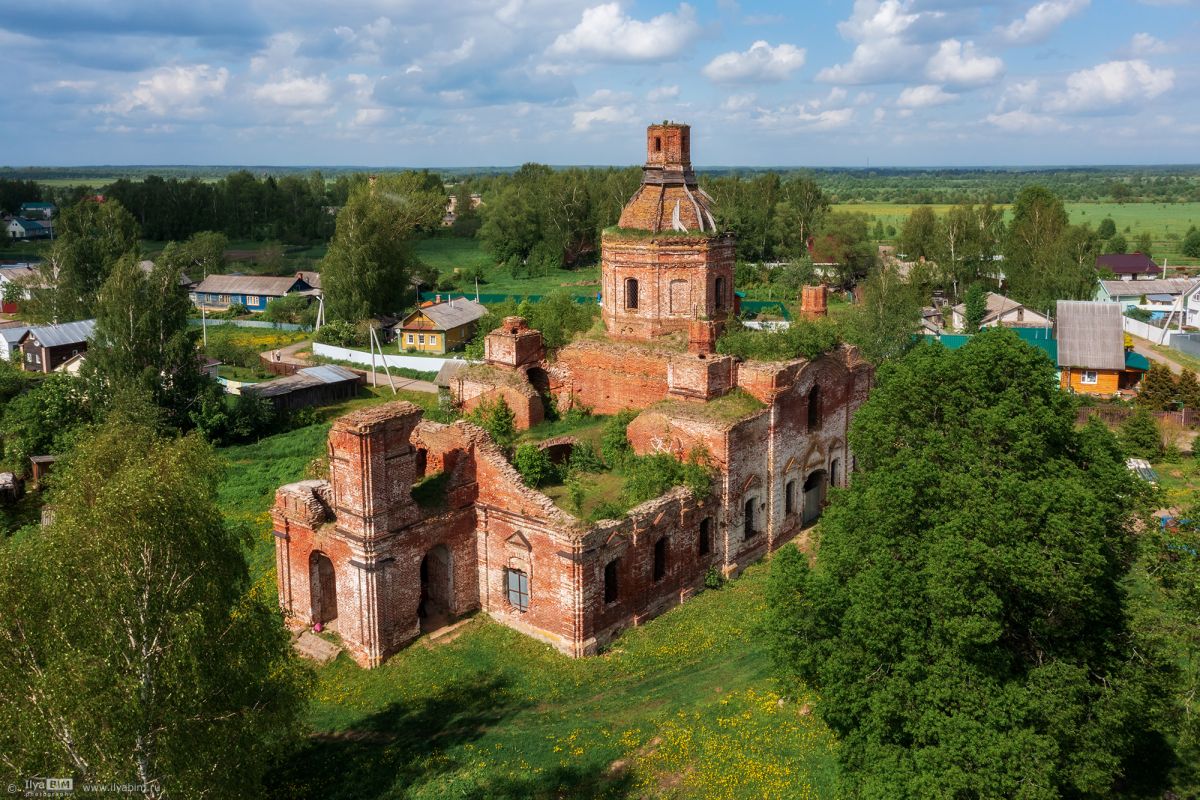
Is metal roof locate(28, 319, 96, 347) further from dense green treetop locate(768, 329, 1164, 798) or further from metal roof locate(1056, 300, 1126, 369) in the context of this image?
metal roof locate(1056, 300, 1126, 369)

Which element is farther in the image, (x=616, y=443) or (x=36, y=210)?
(x=36, y=210)

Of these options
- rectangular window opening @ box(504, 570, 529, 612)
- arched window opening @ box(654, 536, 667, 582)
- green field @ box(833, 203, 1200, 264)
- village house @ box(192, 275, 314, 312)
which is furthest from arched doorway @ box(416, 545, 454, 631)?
green field @ box(833, 203, 1200, 264)

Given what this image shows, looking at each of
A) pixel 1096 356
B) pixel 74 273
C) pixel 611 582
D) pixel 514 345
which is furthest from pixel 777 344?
pixel 74 273

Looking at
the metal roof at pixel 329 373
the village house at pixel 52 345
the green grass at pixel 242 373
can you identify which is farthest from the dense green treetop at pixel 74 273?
the metal roof at pixel 329 373

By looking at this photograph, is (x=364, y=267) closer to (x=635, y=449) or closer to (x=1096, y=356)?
(x=635, y=449)

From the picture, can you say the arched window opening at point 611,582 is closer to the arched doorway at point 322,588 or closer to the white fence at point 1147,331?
the arched doorway at point 322,588

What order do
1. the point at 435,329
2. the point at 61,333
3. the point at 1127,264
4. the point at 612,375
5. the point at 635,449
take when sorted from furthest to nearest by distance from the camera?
1. the point at 1127,264
2. the point at 435,329
3. the point at 61,333
4. the point at 612,375
5. the point at 635,449

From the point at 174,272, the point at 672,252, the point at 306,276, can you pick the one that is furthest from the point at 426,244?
the point at 672,252
